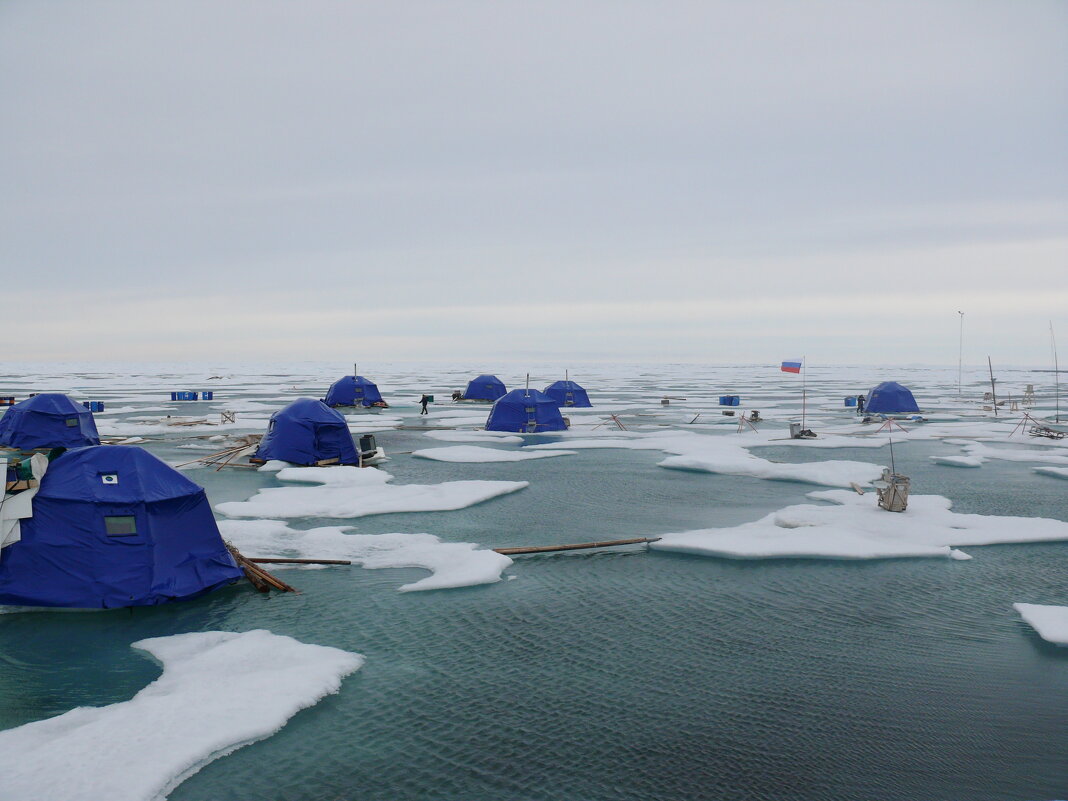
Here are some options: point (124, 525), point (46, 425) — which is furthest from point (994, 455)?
point (46, 425)

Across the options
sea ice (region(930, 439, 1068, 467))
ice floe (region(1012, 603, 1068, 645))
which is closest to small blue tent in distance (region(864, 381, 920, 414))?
sea ice (region(930, 439, 1068, 467))

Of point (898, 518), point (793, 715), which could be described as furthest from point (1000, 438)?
point (793, 715)

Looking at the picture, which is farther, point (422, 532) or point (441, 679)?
point (422, 532)

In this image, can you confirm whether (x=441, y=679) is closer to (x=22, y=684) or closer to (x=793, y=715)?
(x=793, y=715)

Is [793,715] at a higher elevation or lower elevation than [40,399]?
lower

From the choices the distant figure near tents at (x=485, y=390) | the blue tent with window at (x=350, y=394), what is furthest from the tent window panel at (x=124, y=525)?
the distant figure near tents at (x=485, y=390)

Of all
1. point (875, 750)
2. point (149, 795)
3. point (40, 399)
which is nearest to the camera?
point (149, 795)
